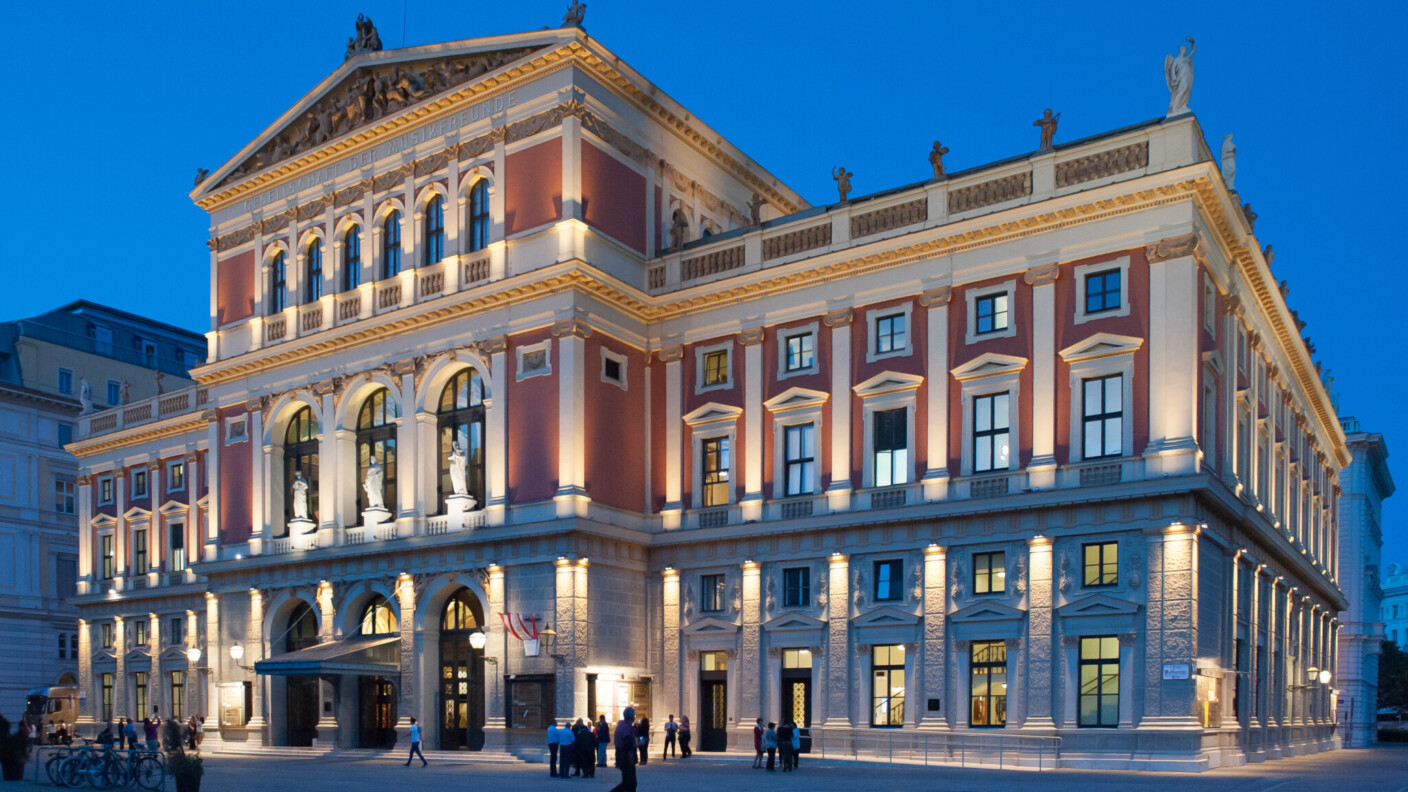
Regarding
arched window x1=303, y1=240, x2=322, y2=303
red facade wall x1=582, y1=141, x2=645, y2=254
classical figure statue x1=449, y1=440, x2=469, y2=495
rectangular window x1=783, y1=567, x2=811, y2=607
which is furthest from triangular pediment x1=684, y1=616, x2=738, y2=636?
arched window x1=303, y1=240, x2=322, y2=303

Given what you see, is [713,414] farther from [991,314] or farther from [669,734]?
[669,734]

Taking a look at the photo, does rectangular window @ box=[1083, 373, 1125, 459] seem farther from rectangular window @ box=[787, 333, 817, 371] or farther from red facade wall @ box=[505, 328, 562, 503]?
red facade wall @ box=[505, 328, 562, 503]

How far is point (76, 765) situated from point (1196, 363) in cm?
2802

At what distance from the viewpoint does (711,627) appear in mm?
41969

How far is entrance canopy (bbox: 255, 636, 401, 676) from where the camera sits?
4197cm

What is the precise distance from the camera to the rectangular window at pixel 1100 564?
3484 cm

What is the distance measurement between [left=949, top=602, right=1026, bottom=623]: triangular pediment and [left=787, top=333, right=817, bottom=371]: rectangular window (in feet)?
30.4

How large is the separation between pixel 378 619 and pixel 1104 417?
84.1 ft

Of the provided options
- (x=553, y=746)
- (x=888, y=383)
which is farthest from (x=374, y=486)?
(x=888, y=383)

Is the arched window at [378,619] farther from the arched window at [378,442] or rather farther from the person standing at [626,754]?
the person standing at [626,754]

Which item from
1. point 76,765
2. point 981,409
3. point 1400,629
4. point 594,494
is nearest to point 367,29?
point 594,494

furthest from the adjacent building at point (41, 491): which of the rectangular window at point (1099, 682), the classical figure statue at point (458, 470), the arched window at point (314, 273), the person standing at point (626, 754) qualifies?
the person standing at point (626, 754)

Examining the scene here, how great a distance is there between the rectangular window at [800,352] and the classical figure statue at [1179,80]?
12.7 metres

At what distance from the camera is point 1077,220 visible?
3669cm
